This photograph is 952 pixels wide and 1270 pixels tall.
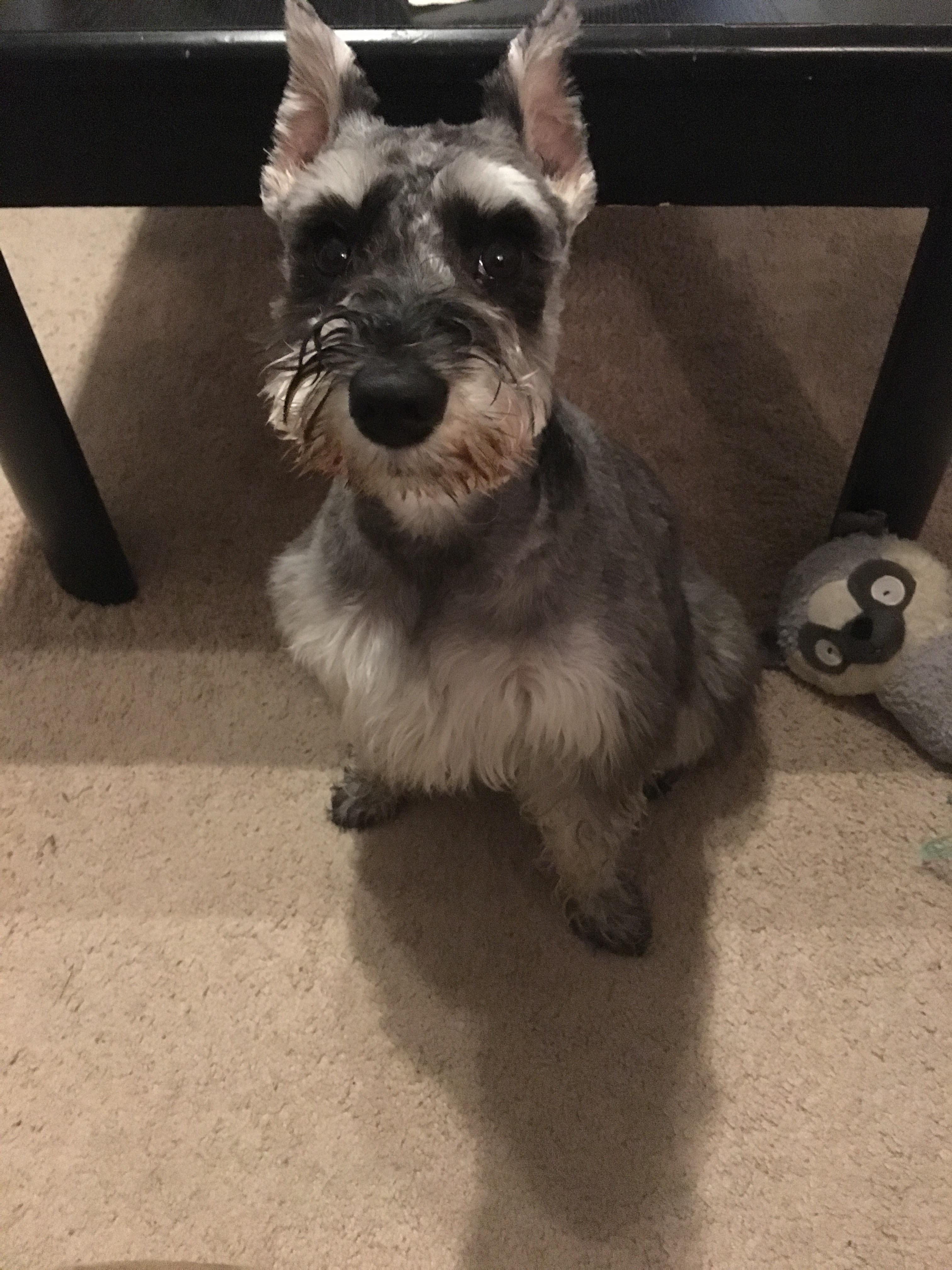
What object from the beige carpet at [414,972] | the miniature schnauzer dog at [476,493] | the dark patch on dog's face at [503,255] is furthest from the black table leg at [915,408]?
the dark patch on dog's face at [503,255]

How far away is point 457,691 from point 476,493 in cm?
29

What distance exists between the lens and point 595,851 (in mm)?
1584

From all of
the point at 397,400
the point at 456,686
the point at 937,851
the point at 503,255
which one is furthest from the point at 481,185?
the point at 937,851

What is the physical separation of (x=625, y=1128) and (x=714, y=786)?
0.60 meters

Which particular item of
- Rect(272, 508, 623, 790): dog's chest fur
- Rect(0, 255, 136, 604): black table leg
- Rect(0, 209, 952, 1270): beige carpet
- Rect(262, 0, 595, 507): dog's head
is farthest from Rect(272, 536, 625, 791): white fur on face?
Rect(0, 255, 136, 604): black table leg

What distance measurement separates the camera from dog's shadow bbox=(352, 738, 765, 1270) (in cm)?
147

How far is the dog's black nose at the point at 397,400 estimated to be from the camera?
3.28 ft

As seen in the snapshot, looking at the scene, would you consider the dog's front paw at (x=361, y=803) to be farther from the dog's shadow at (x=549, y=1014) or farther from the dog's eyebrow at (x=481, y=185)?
the dog's eyebrow at (x=481, y=185)

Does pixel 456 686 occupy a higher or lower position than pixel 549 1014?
higher

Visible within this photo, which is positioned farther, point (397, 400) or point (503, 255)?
point (503, 255)

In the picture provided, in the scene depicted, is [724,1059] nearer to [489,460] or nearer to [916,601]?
[916,601]

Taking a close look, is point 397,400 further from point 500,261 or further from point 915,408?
point 915,408

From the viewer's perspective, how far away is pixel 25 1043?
5.33 ft

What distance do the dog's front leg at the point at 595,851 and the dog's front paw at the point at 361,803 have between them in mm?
270
